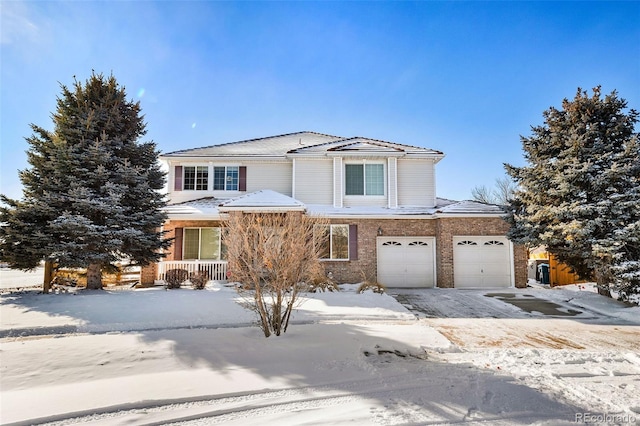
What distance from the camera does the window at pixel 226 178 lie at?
1744cm

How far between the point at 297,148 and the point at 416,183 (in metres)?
6.53

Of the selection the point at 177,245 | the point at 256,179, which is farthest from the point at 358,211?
the point at 177,245

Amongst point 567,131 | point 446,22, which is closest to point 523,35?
point 446,22

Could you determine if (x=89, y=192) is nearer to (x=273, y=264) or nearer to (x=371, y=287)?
(x=273, y=264)

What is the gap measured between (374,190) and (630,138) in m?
9.62

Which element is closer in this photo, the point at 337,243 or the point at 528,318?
the point at 528,318

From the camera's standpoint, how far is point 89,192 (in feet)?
36.6

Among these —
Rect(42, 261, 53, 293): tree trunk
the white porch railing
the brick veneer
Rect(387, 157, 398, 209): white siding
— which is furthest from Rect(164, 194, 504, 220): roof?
Rect(42, 261, 53, 293): tree trunk

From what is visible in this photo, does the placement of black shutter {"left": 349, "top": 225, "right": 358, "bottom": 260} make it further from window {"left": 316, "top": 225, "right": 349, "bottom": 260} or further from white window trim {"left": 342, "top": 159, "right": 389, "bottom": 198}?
white window trim {"left": 342, "top": 159, "right": 389, "bottom": 198}

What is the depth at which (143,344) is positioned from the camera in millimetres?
5770

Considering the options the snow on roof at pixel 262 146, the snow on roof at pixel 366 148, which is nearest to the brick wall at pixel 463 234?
the snow on roof at pixel 366 148

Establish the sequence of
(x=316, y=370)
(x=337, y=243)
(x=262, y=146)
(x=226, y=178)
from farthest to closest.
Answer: (x=262, y=146) < (x=226, y=178) < (x=337, y=243) < (x=316, y=370)

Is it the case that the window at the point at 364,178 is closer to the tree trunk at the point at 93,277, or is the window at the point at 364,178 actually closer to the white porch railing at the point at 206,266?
the white porch railing at the point at 206,266

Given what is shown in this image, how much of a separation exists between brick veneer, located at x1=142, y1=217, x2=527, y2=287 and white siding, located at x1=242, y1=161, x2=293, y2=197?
3.41m
